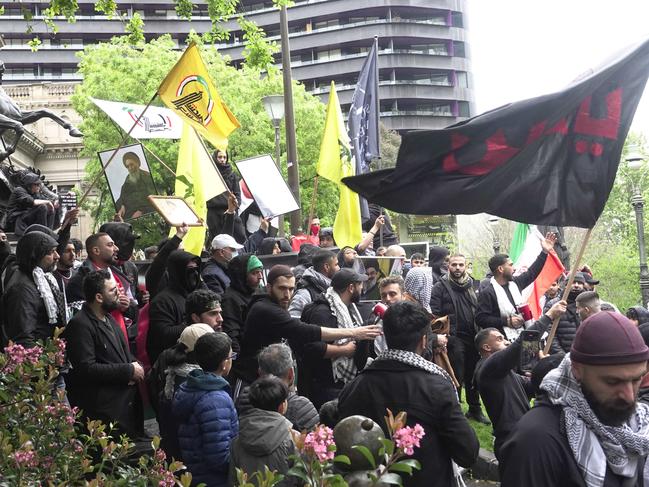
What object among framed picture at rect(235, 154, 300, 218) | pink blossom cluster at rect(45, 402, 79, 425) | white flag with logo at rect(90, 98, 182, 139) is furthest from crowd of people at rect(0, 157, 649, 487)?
white flag with logo at rect(90, 98, 182, 139)

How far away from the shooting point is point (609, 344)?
2.62 meters

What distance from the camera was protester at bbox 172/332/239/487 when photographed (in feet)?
15.5

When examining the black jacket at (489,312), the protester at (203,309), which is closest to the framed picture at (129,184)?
the black jacket at (489,312)

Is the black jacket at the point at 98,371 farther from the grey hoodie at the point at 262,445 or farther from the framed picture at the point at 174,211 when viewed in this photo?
the framed picture at the point at 174,211

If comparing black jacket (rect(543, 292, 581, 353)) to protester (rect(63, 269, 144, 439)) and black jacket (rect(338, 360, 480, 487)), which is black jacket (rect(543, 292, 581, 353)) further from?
black jacket (rect(338, 360, 480, 487))

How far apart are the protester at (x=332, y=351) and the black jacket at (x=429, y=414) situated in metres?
1.98

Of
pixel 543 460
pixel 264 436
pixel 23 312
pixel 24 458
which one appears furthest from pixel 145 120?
pixel 543 460

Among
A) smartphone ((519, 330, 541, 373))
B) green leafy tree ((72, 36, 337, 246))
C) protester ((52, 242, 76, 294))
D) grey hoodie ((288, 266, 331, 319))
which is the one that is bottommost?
smartphone ((519, 330, 541, 373))

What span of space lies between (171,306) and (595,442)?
168 inches

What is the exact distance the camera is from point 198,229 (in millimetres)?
9062

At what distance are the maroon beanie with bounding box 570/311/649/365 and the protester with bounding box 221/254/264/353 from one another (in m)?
4.24

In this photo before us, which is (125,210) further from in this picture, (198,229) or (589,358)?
(589,358)

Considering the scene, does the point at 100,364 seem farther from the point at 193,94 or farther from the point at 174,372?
the point at 193,94

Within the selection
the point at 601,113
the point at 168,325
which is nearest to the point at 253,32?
the point at 168,325
